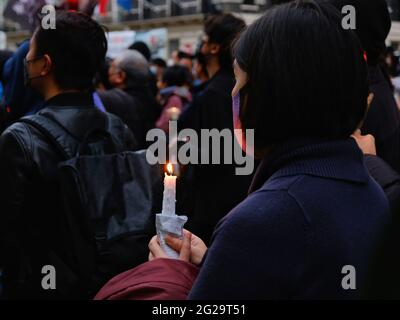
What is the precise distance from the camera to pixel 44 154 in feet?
7.36

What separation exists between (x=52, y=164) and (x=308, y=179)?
118 cm

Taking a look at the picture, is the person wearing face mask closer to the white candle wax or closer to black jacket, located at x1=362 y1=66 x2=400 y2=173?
black jacket, located at x1=362 y1=66 x2=400 y2=173

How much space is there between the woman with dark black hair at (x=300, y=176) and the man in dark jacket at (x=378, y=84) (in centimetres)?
120

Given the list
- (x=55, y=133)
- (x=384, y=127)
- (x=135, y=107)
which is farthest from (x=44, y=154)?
(x=135, y=107)

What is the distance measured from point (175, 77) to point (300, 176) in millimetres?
6413

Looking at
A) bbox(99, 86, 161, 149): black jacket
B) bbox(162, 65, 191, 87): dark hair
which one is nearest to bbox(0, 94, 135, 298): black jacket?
bbox(99, 86, 161, 149): black jacket

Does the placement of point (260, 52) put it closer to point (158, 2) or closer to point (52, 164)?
point (52, 164)

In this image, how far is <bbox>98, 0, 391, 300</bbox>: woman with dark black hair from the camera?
1268 millimetres

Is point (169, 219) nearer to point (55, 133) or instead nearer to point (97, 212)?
point (97, 212)

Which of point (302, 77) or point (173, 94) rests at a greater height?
point (302, 77)

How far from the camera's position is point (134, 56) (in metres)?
5.26

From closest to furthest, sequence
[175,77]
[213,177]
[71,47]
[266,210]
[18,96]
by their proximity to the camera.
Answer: [266,210], [71,47], [18,96], [213,177], [175,77]

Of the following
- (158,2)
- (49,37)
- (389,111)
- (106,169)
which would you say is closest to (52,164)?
(106,169)

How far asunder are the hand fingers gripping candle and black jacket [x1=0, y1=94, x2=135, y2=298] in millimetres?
725
